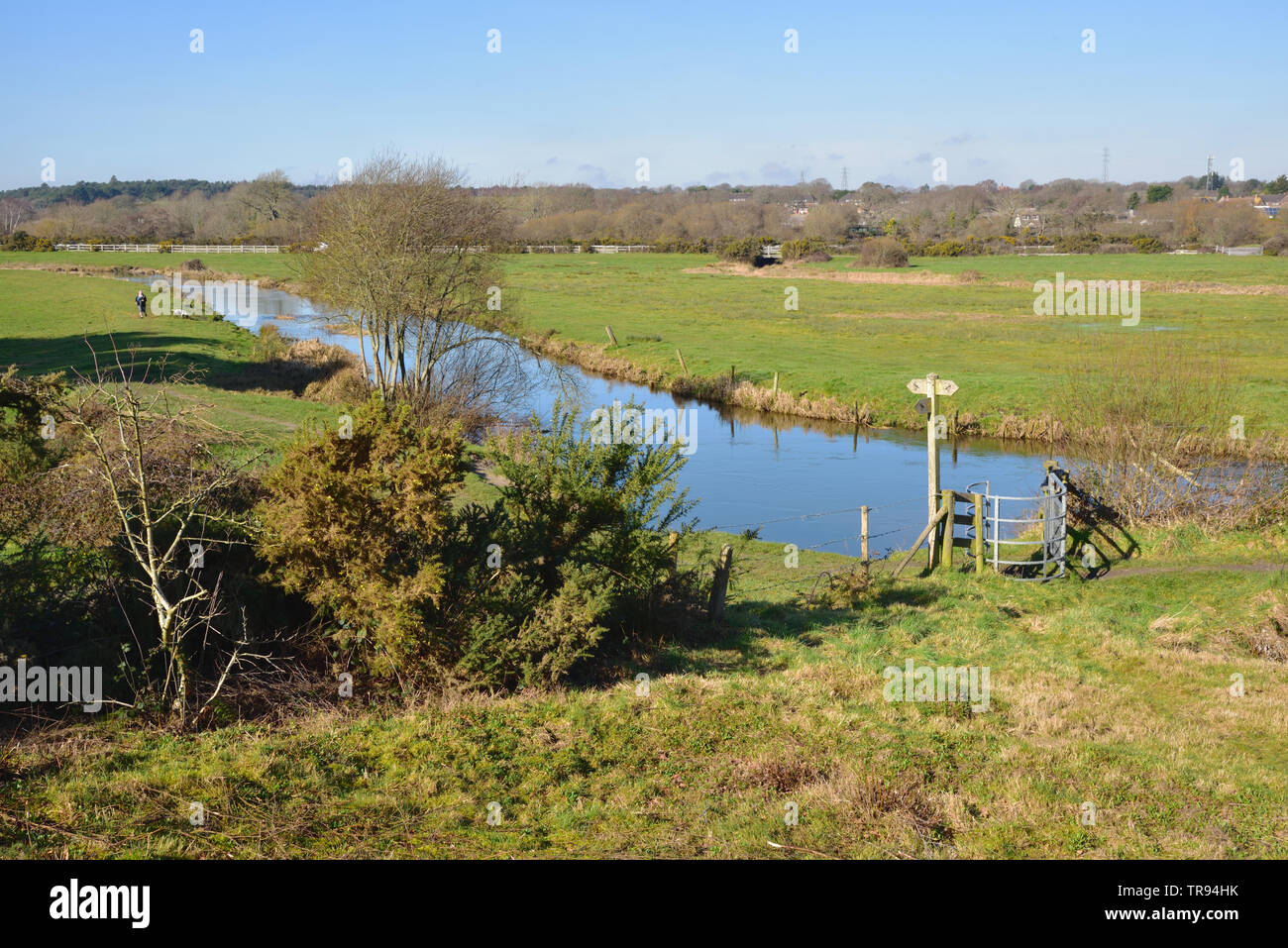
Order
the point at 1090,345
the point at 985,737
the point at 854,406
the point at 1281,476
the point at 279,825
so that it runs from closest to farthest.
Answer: the point at 279,825 < the point at 985,737 < the point at 1281,476 < the point at 854,406 < the point at 1090,345

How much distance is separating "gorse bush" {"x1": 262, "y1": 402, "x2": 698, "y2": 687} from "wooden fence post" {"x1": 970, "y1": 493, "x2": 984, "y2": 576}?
8.45 metres

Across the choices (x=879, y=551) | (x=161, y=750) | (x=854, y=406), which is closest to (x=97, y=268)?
(x=854, y=406)

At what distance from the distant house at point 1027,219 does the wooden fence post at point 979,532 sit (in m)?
145

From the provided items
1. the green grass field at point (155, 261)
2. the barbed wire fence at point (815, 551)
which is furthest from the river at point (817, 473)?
the green grass field at point (155, 261)

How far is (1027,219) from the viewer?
163250 millimetres

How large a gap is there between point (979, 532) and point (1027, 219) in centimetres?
16005

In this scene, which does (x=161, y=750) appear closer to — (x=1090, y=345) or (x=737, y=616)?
(x=737, y=616)

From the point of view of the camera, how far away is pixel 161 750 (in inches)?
352

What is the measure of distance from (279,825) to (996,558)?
14957 mm

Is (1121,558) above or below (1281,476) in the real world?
below

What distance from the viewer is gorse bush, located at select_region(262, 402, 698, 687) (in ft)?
34.4

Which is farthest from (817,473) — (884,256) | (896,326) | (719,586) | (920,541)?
(884,256)

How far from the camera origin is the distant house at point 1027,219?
155 m
